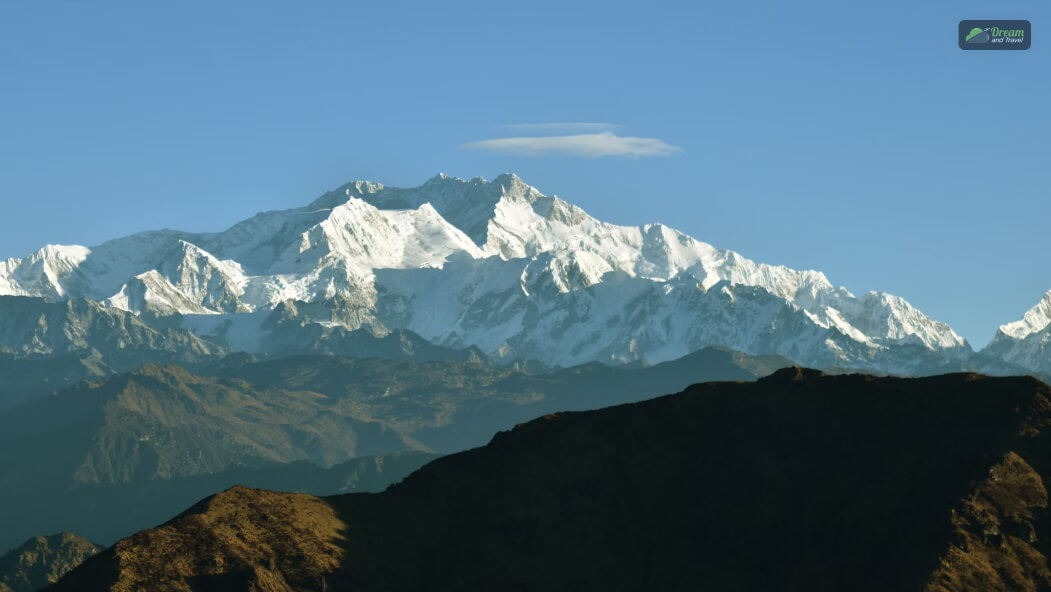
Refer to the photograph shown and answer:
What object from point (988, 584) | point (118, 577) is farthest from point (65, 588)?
point (988, 584)

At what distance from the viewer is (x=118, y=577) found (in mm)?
197125

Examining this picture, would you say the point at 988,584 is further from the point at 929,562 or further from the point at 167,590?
the point at 167,590

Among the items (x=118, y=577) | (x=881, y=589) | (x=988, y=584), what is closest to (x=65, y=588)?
(x=118, y=577)

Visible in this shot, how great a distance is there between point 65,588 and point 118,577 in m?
7.20

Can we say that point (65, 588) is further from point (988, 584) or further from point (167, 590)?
point (988, 584)

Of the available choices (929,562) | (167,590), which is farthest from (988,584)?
Answer: (167,590)

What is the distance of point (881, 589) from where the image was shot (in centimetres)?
19612

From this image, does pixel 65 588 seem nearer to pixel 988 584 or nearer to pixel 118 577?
pixel 118 577

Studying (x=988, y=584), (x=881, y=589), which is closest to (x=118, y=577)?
(x=881, y=589)

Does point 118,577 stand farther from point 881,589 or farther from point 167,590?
point 881,589

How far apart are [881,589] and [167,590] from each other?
79439 millimetres

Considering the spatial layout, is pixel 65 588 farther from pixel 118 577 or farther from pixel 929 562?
pixel 929 562

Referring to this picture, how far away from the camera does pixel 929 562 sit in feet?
656

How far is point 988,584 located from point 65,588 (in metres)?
104
